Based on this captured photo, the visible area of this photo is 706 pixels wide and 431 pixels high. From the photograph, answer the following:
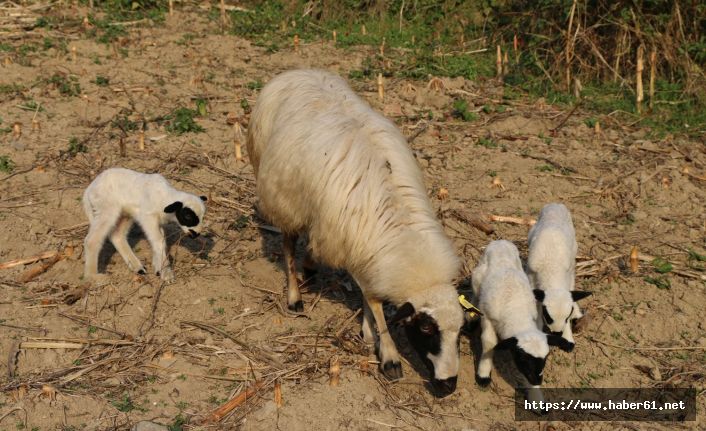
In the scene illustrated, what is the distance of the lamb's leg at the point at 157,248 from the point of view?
6.77 meters

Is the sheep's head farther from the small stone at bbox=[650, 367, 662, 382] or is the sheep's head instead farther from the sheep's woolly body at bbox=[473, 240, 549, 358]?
the small stone at bbox=[650, 367, 662, 382]

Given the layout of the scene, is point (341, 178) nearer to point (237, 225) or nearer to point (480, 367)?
point (480, 367)

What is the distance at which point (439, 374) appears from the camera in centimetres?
530

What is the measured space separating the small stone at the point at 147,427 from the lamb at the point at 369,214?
5.59ft

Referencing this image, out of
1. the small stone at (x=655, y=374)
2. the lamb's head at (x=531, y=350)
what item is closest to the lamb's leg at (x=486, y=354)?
the lamb's head at (x=531, y=350)

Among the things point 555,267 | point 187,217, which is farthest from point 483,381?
point 187,217

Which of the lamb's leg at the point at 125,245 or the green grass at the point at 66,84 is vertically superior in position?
the green grass at the point at 66,84

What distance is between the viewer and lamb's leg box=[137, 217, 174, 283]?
677 cm

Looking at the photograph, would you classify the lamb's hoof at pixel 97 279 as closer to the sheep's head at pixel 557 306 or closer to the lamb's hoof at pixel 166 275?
the lamb's hoof at pixel 166 275

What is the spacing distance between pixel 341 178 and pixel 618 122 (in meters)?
5.97

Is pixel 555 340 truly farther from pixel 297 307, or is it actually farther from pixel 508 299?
pixel 297 307

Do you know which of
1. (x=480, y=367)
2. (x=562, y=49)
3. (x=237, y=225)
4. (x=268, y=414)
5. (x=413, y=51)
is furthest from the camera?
(x=413, y=51)

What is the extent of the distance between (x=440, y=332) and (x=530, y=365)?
0.67m

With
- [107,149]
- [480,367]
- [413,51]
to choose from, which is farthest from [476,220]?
[413,51]
